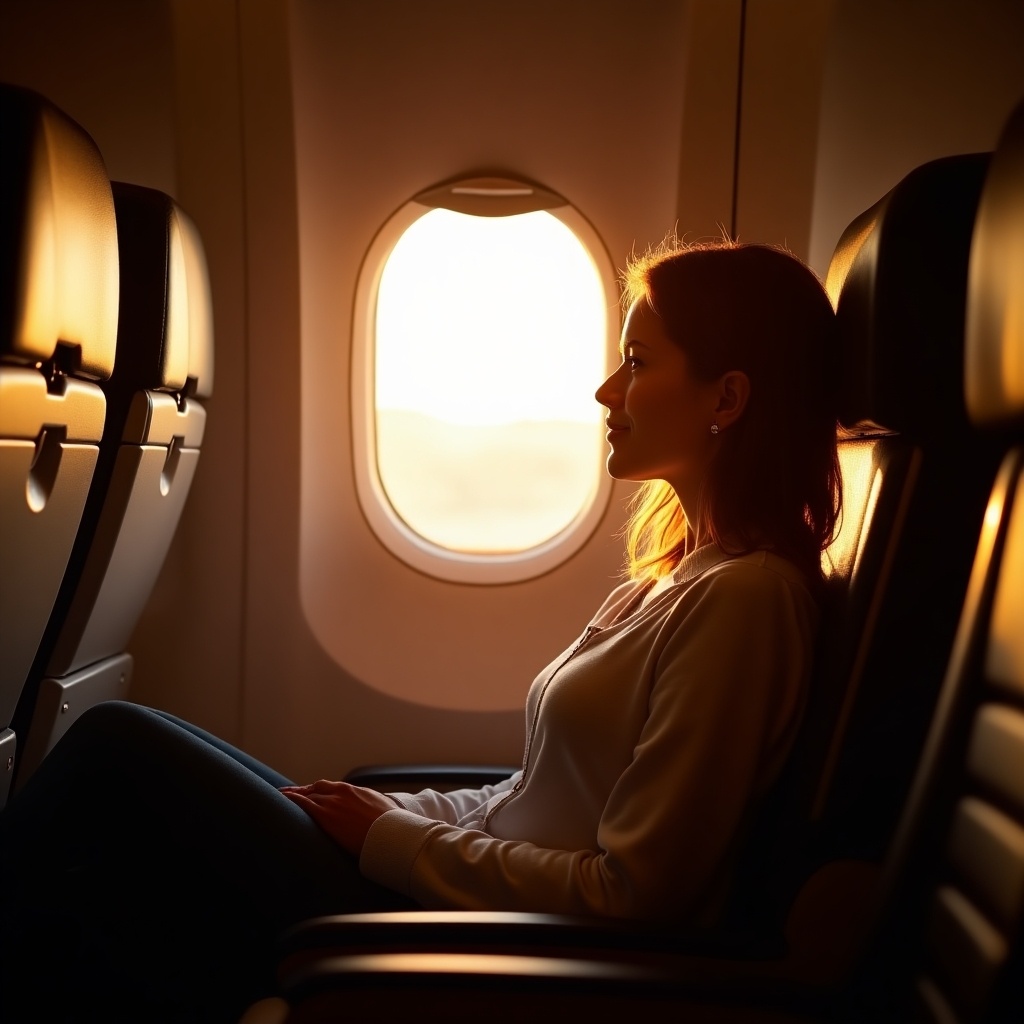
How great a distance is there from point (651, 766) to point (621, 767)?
0.13 meters

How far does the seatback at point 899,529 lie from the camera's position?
1.20 meters

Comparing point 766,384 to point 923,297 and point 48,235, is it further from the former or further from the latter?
point 48,235

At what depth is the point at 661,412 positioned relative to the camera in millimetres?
1591

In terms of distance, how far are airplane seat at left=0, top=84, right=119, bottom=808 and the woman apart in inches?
10.9

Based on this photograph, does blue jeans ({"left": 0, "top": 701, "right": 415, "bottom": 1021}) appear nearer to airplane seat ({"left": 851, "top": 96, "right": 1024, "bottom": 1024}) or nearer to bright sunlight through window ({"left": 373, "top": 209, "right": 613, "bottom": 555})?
airplane seat ({"left": 851, "top": 96, "right": 1024, "bottom": 1024})

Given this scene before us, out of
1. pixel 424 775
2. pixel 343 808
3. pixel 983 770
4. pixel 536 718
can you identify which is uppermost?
pixel 983 770

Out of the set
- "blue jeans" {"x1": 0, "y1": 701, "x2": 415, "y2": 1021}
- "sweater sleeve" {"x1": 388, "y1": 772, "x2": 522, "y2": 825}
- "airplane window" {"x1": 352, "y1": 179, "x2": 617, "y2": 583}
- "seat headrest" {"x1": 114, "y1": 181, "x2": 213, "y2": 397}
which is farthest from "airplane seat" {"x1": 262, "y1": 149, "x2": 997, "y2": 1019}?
"airplane window" {"x1": 352, "y1": 179, "x2": 617, "y2": 583}

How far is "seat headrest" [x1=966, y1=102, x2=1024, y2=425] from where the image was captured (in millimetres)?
889

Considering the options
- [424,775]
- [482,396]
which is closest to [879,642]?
[424,775]

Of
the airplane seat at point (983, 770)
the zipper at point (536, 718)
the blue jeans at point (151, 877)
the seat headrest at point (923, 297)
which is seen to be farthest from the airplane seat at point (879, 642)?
the zipper at point (536, 718)

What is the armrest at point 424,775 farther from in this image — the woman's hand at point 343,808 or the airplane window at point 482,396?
the airplane window at point 482,396

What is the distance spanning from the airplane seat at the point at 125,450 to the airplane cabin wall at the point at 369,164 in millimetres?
514

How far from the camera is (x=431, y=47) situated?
8.61 feet

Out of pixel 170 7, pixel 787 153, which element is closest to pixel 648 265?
pixel 787 153
